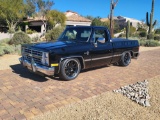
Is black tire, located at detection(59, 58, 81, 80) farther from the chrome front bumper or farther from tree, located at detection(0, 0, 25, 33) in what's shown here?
tree, located at detection(0, 0, 25, 33)

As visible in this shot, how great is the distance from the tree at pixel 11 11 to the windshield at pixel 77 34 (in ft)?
70.5

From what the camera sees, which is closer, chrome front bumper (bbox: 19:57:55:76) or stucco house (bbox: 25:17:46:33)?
chrome front bumper (bbox: 19:57:55:76)

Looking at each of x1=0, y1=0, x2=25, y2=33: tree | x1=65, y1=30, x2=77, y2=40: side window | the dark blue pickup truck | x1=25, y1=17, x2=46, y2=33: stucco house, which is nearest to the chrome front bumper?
the dark blue pickup truck

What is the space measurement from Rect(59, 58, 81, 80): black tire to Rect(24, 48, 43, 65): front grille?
72cm

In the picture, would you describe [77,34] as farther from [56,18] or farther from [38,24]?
[38,24]

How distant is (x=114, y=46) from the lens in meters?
7.24

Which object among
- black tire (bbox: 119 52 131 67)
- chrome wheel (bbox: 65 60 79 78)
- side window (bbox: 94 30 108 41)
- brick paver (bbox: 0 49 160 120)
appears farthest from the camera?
black tire (bbox: 119 52 131 67)

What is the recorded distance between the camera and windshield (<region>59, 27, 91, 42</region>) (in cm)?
652

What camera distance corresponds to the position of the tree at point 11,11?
89.9 ft

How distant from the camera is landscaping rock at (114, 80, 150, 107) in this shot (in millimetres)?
4632

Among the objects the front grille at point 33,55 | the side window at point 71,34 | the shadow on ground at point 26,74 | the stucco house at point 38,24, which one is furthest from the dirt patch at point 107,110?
the stucco house at point 38,24

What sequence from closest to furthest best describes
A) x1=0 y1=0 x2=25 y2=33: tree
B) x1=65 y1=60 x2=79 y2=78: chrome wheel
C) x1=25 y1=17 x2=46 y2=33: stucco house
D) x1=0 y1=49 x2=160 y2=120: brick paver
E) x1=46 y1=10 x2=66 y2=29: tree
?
x1=0 y1=49 x2=160 y2=120: brick paver < x1=65 y1=60 x2=79 y2=78: chrome wheel < x1=0 y1=0 x2=25 y2=33: tree < x1=46 y1=10 x2=66 y2=29: tree < x1=25 y1=17 x2=46 y2=33: stucco house

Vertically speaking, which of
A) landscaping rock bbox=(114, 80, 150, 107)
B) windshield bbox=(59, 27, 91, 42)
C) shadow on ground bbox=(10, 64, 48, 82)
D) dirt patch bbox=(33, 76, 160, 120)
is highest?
windshield bbox=(59, 27, 91, 42)

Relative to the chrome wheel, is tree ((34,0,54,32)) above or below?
above
